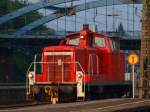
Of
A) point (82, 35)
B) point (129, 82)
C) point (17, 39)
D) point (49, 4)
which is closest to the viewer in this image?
point (82, 35)

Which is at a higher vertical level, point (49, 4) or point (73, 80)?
point (49, 4)

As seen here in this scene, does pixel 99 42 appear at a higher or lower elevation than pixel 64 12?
lower

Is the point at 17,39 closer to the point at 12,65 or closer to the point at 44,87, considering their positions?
the point at 12,65

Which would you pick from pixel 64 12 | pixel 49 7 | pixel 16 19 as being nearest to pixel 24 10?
pixel 16 19

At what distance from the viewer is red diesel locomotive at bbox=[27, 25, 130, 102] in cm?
2231

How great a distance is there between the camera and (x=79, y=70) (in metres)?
23.4

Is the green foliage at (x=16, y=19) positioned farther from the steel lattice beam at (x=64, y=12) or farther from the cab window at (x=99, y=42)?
the cab window at (x=99, y=42)

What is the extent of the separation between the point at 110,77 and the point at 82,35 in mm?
2356

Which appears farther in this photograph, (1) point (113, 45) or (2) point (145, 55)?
(1) point (113, 45)

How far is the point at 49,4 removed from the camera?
313 feet

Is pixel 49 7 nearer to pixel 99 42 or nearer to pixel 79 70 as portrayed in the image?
pixel 99 42

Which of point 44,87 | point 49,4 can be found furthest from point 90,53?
point 49,4

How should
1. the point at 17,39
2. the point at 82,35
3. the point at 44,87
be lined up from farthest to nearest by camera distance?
the point at 17,39, the point at 82,35, the point at 44,87

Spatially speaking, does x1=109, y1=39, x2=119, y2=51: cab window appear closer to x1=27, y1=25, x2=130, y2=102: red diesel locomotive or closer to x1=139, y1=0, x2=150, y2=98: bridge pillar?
x1=27, y1=25, x2=130, y2=102: red diesel locomotive
